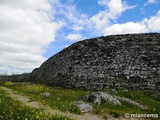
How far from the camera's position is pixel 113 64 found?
24.8 meters

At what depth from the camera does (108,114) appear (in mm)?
14492

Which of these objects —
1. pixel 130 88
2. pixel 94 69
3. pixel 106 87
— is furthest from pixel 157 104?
pixel 94 69

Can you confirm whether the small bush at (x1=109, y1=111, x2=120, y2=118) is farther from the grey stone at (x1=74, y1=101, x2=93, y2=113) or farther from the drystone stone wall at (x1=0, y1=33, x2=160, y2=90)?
the drystone stone wall at (x1=0, y1=33, x2=160, y2=90)

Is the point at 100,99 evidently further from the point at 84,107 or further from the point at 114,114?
the point at 114,114

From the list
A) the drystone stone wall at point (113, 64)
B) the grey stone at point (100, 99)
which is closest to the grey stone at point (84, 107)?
the grey stone at point (100, 99)

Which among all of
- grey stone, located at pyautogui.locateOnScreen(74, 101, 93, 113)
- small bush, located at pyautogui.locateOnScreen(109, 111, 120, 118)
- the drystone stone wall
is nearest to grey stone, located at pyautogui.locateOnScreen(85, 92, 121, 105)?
Answer: grey stone, located at pyautogui.locateOnScreen(74, 101, 93, 113)

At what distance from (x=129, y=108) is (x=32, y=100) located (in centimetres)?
651

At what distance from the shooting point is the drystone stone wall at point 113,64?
23.2 metres

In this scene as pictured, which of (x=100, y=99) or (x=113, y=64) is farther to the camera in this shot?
(x=113, y=64)

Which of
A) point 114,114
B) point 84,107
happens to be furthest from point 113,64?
point 114,114

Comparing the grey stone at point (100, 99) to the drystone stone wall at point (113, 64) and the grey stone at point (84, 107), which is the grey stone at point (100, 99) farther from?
the drystone stone wall at point (113, 64)

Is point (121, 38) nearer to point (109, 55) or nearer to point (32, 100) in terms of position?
point (109, 55)

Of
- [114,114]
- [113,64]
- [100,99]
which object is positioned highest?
[113,64]

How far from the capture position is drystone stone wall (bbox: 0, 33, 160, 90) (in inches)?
914
